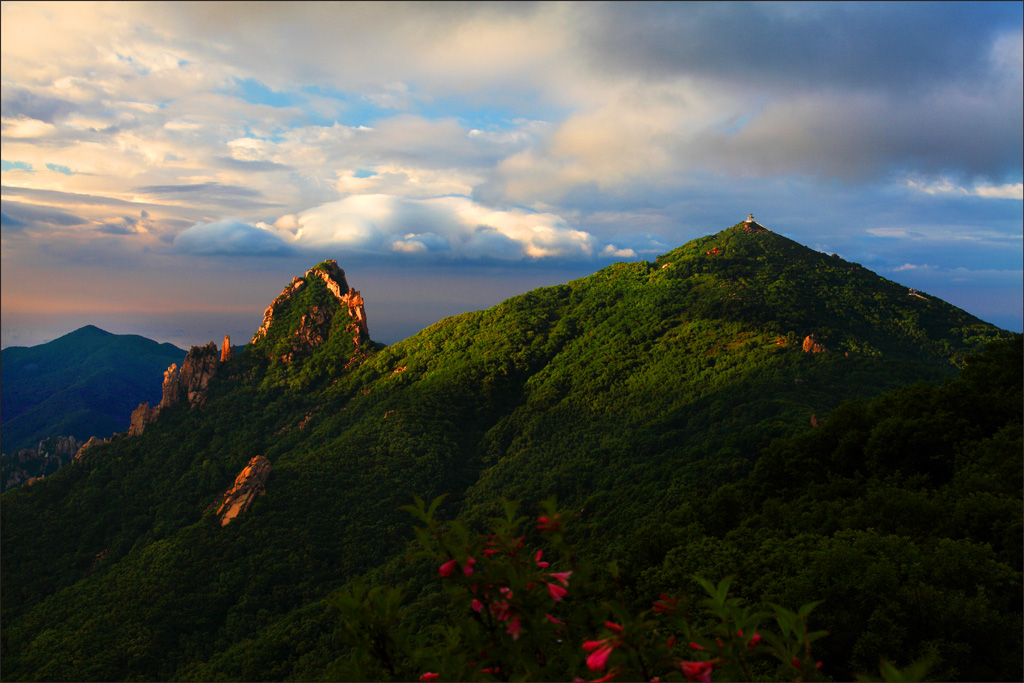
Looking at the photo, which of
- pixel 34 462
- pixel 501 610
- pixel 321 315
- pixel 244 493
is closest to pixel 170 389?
pixel 321 315

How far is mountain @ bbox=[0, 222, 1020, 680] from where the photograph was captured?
4106cm

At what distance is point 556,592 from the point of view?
495cm

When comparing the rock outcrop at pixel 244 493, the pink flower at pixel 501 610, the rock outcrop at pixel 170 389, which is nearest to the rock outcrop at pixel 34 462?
the rock outcrop at pixel 170 389

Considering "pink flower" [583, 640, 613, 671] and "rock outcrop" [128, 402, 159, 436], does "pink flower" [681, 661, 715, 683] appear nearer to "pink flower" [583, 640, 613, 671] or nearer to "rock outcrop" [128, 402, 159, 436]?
"pink flower" [583, 640, 613, 671]

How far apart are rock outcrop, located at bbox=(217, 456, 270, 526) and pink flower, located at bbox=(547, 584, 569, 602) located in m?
60.7

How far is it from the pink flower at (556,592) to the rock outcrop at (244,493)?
60683 millimetres

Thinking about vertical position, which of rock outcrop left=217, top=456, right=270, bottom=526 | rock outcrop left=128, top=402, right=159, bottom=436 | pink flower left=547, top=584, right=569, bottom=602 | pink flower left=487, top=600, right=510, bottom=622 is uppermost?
pink flower left=547, top=584, right=569, bottom=602

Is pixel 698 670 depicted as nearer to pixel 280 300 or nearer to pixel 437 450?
pixel 437 450

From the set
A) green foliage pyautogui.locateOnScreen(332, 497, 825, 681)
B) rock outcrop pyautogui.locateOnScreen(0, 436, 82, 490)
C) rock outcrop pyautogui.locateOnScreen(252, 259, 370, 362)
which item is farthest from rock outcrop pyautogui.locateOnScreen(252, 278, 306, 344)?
green foliage pyautogui.locateOnScreen(332, 497, 825, 681)

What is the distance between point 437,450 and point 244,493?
23.5 m

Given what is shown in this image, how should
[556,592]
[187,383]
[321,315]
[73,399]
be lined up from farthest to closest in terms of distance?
[73,399] < [321,315] < [187,383] < [556,592]

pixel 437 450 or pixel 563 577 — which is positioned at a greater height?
pixel 563 577

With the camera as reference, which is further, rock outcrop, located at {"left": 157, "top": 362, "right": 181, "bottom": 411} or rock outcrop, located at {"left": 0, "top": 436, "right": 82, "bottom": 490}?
rock outcrop, located at {"left": 0, "top": 436, "right": 82, "bottom": 490}

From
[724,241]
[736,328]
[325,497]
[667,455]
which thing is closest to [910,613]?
[667,455]
